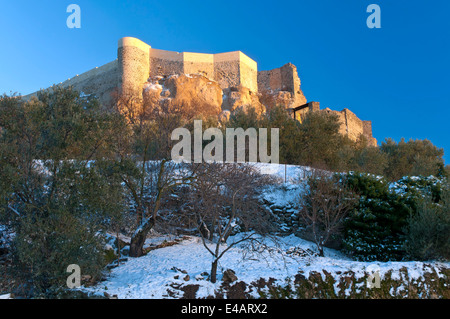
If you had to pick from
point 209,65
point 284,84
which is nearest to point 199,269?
point 209,65

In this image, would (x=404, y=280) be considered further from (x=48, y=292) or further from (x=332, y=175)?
(x=48, y=292)

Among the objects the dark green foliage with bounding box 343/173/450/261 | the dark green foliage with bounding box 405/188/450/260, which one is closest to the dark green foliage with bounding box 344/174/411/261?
the dark green foliage with bounding box 343/173/450/261

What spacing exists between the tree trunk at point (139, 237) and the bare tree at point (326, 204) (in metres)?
5.87

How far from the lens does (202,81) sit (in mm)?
39969

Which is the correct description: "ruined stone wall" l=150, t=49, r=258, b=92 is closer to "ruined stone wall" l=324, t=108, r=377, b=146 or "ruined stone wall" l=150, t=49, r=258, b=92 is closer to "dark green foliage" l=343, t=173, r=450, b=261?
"ruined stone wall" l=324, t=108, r=377, b=146

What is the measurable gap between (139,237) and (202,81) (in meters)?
31.4

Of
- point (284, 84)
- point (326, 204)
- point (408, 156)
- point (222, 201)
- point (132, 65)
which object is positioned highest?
point (284, 84)

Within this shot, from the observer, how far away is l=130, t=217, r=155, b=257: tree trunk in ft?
35.3

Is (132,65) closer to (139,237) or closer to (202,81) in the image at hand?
(202,81)

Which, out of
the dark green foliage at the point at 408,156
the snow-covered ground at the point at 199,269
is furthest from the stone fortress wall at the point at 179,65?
the snow-covered ground at the point at 199,269

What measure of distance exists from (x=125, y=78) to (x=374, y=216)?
1376 inches

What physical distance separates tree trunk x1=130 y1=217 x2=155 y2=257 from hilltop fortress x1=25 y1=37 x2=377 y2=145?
2692cm

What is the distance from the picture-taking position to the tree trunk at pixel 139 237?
10.8m

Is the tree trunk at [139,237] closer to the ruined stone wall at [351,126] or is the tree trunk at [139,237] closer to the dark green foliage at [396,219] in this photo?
the dark green foliage at [396,219]
